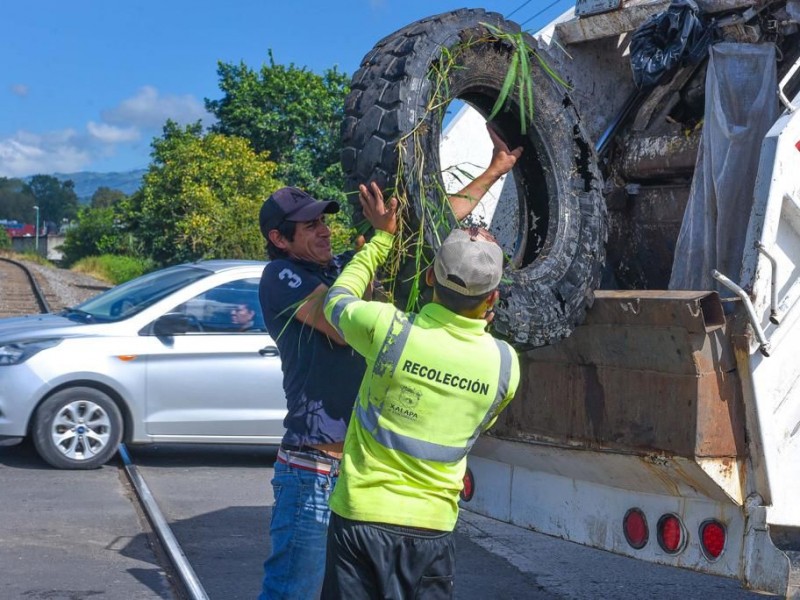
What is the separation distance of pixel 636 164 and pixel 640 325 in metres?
1.68

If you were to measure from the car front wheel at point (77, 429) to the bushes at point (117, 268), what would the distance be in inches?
1241

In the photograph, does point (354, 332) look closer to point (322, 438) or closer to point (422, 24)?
→ point (322, 438)

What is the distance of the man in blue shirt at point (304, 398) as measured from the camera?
11.7ft

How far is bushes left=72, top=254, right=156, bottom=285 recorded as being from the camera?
40.9 metres

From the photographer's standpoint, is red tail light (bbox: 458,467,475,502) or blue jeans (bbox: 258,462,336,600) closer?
blue jeans (bbox: 258,462,336,600)

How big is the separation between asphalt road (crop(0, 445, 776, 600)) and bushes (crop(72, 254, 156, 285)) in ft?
106

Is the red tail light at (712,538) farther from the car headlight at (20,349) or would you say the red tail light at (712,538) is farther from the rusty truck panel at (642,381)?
the car headlight at (20,349)

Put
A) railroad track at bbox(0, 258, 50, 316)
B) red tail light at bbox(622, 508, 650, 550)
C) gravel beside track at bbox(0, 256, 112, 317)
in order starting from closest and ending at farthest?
red tail light at bbox(622, 508, 650, 550) → railroad track at bbox(0, 258, 50, 316) → gravel beside track at bbox(0, 256, 112, 317)

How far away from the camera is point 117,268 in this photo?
42656mm

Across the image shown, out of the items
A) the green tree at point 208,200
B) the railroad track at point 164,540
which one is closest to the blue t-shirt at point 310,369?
the railroad track at point 164,540

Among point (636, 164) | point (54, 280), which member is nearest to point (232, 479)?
point (636, 164)

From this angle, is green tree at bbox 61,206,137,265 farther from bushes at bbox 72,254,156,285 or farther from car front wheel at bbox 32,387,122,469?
car front wheel at bbox 32,387,122,469

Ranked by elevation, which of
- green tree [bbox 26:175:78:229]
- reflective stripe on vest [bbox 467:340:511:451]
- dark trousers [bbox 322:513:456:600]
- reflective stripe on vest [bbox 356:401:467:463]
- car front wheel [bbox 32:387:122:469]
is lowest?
car front wheel [bbox 32:387:122:469]

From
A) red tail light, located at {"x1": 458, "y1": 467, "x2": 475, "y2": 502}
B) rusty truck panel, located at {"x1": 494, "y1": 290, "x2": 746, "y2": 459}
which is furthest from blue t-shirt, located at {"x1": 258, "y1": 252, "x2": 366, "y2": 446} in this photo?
red tail light, located at {"x1": 458, "y1": 467, "x2": 475, "y2": 502}
